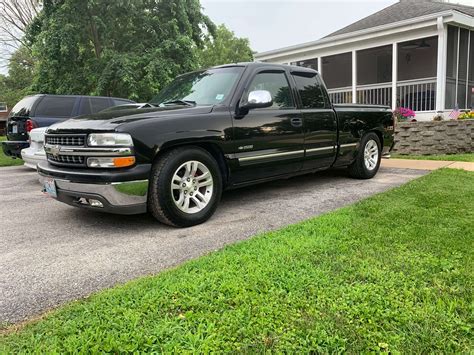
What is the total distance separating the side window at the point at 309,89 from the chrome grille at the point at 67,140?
304 cm

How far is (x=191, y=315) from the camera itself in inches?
88.9

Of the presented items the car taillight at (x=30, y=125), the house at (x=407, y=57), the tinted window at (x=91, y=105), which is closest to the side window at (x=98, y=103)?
the tinted window at (x=91, y=105)

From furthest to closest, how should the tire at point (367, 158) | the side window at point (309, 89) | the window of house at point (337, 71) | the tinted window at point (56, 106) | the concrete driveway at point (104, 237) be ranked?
the window of house at point (337, 71)
the tinted window at point (56, 106)
the tire at point (367, 158)
the side window at point (309, 89)
the concrete driveway at point (104, 237)

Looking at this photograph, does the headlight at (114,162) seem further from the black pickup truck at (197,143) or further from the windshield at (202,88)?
the windshield at (202,88)

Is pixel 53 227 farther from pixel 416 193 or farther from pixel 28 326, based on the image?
pixel 416 193

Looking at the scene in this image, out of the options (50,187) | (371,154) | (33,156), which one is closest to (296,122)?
(371,154)

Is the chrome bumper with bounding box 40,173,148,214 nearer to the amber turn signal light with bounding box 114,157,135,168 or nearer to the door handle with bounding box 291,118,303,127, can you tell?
the amber turn signal light with bounding box 114,157,135,168

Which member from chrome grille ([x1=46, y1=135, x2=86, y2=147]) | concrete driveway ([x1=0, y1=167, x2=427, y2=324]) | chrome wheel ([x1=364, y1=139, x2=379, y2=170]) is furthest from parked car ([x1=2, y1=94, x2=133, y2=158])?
chrome wheel ([x1=364, y1=139, x2=379, y2=170])

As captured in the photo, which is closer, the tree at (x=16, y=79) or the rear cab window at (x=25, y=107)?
the rear cab window at (x=25, y=107)

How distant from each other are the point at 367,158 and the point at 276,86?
2.47m

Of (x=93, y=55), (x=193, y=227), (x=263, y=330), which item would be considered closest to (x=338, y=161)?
(x=193, y=227)

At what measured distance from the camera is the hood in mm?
3857

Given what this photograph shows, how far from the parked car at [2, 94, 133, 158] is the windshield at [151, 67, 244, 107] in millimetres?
4272

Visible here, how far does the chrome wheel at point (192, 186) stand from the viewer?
13.5 feet
